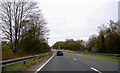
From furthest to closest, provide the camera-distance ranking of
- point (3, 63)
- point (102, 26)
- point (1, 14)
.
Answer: point (102, 26), point (1, 14), point (3, 63)

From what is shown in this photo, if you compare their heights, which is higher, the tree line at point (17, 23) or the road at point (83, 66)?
the tree line at point (17, 23)

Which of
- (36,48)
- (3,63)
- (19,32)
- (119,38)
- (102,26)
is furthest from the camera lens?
(102,26)

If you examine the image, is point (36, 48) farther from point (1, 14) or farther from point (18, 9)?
point (1, 14)

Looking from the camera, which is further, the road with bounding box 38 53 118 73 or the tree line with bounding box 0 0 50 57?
the tree line with bounding box 0 0 50 57

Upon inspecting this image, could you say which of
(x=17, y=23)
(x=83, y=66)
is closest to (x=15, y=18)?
(x=17, y=23)

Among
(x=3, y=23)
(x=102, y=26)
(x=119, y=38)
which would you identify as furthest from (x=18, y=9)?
(x=102, y=26)

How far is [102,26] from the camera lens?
58.1 meters

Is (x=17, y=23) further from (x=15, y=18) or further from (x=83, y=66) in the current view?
(x=83, y=66)

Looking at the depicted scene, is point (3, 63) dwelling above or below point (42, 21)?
below

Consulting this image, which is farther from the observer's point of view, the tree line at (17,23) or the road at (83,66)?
the tree line at (17,23)

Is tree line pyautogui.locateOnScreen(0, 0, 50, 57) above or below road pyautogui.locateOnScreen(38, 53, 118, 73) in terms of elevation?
above

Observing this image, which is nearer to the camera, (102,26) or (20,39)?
(20,39)

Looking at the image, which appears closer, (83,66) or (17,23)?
(83,66)

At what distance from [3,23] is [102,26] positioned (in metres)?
41.7
